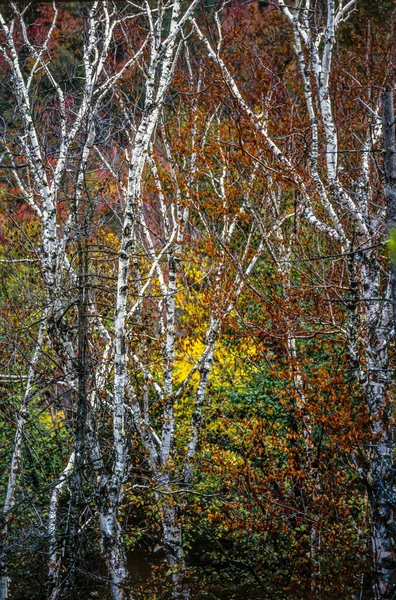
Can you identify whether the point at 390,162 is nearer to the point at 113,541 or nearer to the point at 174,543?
the point at 113,541

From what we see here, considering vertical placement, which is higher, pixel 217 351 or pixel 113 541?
pixel 217 351

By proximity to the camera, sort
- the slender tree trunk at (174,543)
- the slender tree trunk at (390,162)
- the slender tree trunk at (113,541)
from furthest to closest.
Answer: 1. the slender tree trunk at (174,543)
2. the slender tree trunk at (113,541)
3. the slender tree trunk at (390,162)

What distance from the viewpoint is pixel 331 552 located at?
788 centimetres

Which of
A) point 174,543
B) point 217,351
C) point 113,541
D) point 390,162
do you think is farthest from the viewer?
point 217,351

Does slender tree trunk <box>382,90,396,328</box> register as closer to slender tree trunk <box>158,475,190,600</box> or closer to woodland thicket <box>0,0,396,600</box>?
woodland thicket <box>0,0,396,600</box>

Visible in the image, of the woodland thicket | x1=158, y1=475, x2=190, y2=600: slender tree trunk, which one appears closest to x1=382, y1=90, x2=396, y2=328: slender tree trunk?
the woodland thicket

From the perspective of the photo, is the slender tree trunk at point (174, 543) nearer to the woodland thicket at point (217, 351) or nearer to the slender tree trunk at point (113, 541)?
the woodland thicket at point (217, 351)

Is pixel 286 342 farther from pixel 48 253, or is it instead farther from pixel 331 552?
pixel 48 253

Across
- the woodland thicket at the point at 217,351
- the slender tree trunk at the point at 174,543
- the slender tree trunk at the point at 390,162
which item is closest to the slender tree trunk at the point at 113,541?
the woodland thicket at the point at 217,351

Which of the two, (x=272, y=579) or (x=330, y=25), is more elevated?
(x=330, y=25)

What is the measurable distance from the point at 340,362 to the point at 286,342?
178 cm

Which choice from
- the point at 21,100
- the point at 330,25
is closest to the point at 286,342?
the point at 330,25

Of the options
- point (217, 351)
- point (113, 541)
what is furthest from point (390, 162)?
point (217, 351)

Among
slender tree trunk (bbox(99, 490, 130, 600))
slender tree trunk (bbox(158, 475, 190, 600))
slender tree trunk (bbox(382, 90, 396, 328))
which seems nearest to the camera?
slender tree trunk (bbox(382, 90, 396, 328))
